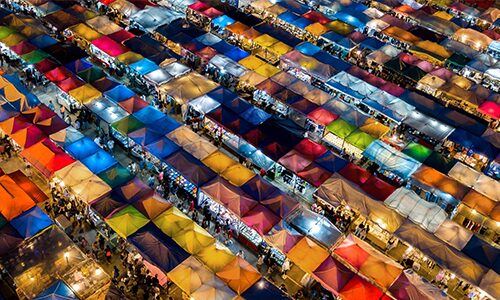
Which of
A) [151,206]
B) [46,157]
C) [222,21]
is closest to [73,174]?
[46,157]

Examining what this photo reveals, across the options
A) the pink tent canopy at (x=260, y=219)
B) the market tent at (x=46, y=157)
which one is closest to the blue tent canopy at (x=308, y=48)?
the pink tent canopy at (x=260, y=219)

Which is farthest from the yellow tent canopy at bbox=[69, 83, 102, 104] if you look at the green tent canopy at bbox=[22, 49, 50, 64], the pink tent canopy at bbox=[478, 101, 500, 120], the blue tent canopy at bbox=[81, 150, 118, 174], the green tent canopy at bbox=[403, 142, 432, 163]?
the pink tent canopy at bbox=[478, 101, 500, 120]

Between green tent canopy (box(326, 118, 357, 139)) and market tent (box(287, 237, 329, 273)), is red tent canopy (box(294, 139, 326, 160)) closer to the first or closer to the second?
green tent canopy (box(326, 118, 357, 139))

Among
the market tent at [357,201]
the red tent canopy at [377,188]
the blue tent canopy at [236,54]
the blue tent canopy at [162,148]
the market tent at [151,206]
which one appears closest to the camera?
the market tent at [151,206]

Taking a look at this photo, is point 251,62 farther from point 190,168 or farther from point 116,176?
point 116,176

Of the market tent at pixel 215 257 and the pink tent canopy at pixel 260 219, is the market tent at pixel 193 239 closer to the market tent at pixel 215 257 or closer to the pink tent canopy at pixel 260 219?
the market tent at pixel 215 257
